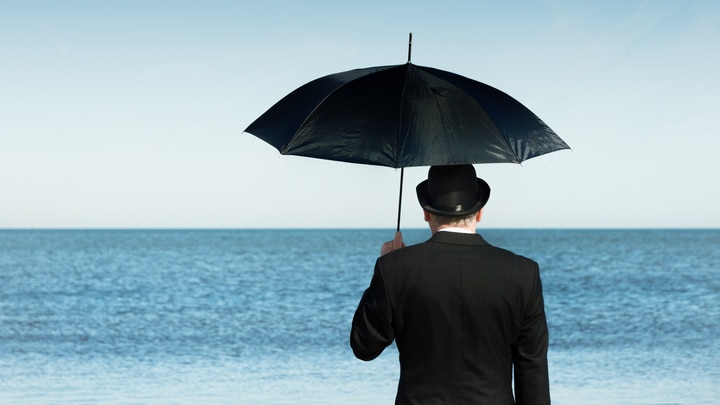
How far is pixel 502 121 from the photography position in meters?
3.71

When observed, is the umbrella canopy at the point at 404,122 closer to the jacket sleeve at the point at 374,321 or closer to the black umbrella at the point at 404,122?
the black umbrella at the point at 404,122

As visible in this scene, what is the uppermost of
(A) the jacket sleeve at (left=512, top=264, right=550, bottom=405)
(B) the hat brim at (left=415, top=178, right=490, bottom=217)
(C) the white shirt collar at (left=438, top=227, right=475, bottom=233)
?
(B) the hat brim at (left=415, top=178, right=490, bottom=217)

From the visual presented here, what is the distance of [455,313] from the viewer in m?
2.83

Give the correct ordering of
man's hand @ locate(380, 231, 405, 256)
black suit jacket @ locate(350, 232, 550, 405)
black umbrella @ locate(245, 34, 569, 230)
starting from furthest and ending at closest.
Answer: black umbrella @ locate(245, 34, 569, 230), man's hand @ locate(380, 231, 405, 256), black suit jacket @ locate(350, 232, 550, 405)

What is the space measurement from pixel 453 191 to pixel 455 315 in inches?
16.6

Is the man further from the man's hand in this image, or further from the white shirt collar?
the man's hand

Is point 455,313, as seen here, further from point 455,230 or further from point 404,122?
point 404,122

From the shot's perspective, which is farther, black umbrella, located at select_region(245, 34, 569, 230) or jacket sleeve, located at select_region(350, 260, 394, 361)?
black umbrella, located at select_region(245, 34, 569, 230)

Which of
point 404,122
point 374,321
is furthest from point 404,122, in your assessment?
point 374,321

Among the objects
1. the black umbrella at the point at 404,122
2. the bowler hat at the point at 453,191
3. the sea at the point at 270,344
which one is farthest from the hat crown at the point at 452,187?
the sea at the point at 270,344

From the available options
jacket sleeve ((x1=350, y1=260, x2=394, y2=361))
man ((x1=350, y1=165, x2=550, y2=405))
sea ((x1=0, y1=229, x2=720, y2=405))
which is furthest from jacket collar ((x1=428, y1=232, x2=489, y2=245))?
sea ((x1=0, y1=229, x2=720, y2=405))

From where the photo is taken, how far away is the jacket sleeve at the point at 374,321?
2.87 metres

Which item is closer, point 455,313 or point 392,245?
point 455,313

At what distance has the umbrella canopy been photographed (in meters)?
3.40
